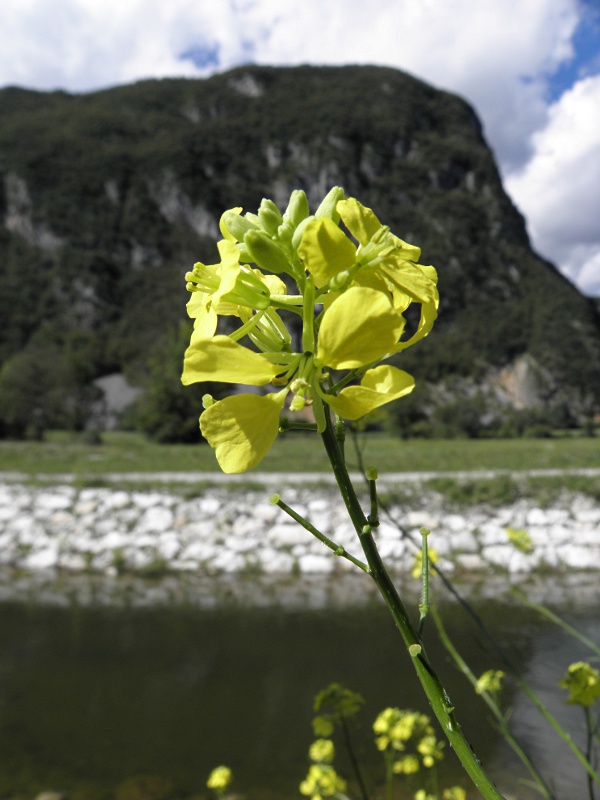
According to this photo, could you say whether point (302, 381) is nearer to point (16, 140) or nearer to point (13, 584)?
point (13, 584)

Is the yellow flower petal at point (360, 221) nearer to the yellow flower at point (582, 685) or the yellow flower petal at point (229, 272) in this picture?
the yellow flower petal at point (229, 272)

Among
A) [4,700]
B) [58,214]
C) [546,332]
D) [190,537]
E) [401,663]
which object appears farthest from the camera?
[58,214]

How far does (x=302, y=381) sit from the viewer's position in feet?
2.07

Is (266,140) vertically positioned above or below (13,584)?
above

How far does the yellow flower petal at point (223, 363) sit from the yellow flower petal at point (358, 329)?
0.07m

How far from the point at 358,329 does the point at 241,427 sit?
16 cm

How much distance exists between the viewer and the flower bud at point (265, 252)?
0.68 meters

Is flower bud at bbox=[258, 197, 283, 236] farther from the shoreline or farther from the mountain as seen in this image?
the mountain

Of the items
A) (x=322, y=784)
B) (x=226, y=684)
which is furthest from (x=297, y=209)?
(x=226, y=684)

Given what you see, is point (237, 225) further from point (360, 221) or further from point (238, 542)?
point (238, 542)

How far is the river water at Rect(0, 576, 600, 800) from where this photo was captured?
141 inches

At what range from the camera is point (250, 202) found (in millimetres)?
74500

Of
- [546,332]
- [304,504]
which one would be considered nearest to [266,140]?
[546,332]

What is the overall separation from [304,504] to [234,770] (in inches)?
195
